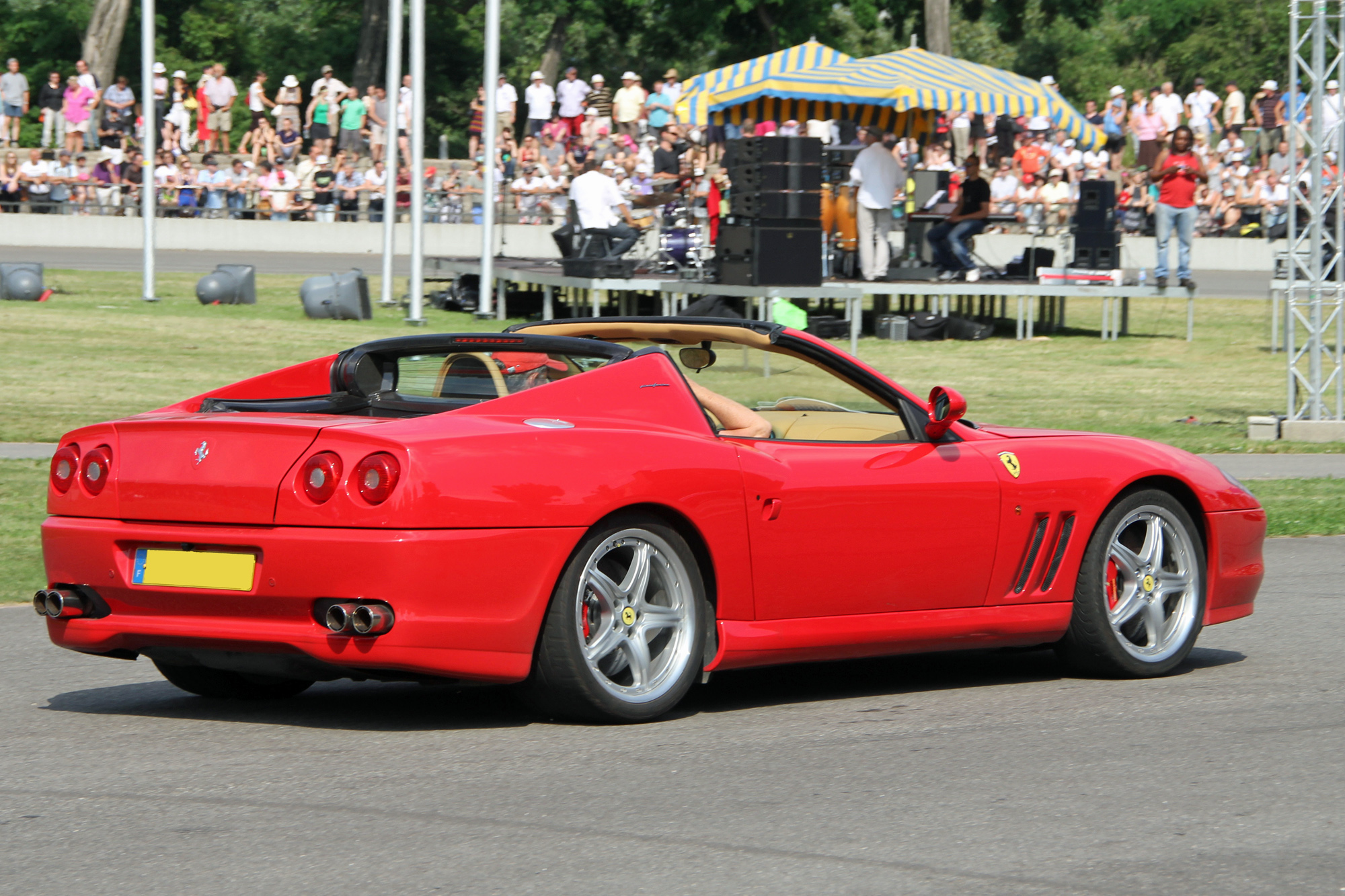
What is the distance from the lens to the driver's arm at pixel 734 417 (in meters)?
6.30

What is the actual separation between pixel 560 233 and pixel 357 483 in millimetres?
20961

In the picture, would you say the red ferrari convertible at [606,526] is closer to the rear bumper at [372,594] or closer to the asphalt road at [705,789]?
the rear bumper at [372,594]

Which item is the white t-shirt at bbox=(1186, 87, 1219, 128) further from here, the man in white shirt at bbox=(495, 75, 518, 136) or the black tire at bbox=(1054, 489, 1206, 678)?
the black tire at bbox=(1054, 489, 1206, 678)

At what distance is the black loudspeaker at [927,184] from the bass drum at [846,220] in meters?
3.40

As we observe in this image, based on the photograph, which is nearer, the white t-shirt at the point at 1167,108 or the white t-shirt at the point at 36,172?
the white t-shirt at the point at 1167,108

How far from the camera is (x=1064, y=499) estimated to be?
6.69m

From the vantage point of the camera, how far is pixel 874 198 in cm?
2452

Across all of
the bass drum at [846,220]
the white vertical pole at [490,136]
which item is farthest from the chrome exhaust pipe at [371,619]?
the bass drum at [846,220]

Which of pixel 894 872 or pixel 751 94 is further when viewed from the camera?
pixel 751 94

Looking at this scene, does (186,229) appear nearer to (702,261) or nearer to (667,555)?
(702,261)

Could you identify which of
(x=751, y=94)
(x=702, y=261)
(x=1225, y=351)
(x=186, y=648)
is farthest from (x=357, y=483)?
(x=751, y=94)

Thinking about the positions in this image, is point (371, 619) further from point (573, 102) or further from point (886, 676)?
point (573, 102)

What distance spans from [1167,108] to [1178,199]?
1054 cm

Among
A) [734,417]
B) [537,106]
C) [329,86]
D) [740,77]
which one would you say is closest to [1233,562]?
[734,417]
